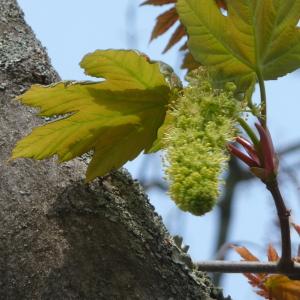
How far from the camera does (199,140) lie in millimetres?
993

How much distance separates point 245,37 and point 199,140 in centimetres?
20

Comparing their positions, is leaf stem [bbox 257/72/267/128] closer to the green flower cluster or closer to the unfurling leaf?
the green flower cluster

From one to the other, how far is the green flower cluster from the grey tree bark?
15 cm

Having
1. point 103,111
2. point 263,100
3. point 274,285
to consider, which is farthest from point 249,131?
point 274,285

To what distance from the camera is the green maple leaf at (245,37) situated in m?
1.09

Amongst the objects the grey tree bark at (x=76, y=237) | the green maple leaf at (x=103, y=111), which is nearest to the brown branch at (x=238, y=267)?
the grey tree bark at (x=76, y=237)

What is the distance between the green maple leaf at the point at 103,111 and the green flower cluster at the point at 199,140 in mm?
57

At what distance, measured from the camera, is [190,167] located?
0.96 m

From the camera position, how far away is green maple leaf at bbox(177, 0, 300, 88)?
1.09 m

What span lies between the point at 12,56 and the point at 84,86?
24 centimetres

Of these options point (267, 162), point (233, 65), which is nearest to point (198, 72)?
point (233, 65)

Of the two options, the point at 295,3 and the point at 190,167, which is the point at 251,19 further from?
the point at 190,167

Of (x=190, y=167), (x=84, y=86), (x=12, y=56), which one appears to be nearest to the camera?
(x=190, y=167)

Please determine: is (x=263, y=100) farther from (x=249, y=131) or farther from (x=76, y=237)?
(x=76, y=237)
